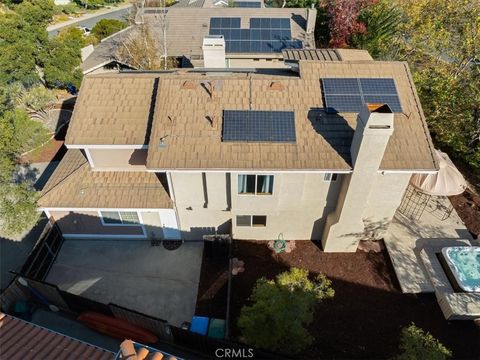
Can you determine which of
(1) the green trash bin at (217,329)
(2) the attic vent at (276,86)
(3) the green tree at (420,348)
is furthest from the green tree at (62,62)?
(3) the green tree at (420,348)

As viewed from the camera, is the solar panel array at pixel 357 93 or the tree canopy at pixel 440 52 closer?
the solar panel array at pixel 357 93

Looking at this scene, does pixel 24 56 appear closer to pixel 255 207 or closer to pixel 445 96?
pixel 255 207

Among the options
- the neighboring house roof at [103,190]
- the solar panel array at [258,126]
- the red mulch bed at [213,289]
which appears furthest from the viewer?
the neighboring house roof at [103,190]

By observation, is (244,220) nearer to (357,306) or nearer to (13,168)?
(357,306)

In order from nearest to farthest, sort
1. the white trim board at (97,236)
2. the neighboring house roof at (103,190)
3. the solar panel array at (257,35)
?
the neighboring house roof at (103,190) → the white trim board at (97,236) → the solar panel array at (257,35)

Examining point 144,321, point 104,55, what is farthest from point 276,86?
point 104,55

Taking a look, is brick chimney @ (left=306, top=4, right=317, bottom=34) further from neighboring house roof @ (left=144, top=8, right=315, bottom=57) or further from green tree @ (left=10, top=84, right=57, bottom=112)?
green tree @ (left=10, top=84, right=57, bottom=112)

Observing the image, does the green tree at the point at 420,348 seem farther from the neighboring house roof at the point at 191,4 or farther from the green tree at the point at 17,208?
the neighboring house roof at the point at 191,4

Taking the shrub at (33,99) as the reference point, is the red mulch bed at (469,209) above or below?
below

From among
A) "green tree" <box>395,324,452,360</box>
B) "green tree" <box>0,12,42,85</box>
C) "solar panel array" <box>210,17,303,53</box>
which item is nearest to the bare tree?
"solar panel array" <box>210,17,303,53</box>
